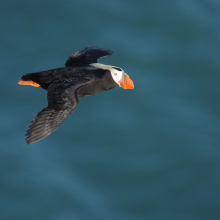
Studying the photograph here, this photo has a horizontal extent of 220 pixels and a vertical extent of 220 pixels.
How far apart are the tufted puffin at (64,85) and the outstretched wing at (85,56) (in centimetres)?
9

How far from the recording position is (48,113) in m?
11.3

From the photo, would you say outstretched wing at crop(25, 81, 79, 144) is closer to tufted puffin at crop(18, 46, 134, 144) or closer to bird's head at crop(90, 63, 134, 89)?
tufted puffin at crop(18, 46, 134, 144)

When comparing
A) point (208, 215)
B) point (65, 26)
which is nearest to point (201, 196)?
point (208, 215)

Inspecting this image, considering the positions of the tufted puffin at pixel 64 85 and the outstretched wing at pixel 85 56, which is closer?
the tufted puffin at pixel 64 85

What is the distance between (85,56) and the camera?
1328 centimetres

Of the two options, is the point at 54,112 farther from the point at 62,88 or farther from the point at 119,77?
the point at 119,77

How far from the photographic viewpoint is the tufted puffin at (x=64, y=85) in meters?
11.1

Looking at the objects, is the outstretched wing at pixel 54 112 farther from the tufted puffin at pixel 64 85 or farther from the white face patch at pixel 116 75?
the white face patch at pixel 116 75

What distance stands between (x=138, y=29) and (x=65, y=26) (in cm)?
207

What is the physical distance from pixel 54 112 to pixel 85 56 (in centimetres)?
244

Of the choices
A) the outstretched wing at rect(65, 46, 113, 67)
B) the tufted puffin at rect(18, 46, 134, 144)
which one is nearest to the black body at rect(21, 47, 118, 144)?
the tufted puffin at rect(18, 46, 134, 144)

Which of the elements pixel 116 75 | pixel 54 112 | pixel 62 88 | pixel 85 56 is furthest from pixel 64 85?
pixel 85 56

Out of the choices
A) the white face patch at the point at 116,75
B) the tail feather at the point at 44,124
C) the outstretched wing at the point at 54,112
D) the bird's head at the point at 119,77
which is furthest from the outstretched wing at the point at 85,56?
the tail feather at the point at 44,124

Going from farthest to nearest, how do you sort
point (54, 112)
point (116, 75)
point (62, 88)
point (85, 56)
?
point (85, 56) < point (116, 75) < point (62, 88) < point (54, 112)
